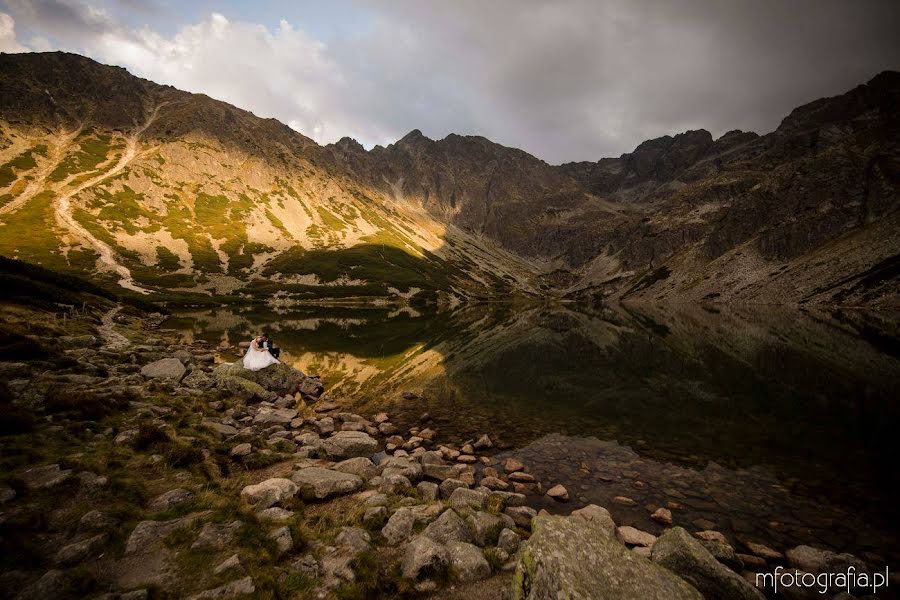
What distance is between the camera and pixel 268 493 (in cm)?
1120

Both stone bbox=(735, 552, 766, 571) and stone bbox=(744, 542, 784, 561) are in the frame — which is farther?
stone bbox=(744, 542, 784, 561)

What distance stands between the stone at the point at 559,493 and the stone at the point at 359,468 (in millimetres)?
7055

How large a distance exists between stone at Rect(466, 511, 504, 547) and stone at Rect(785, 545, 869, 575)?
8.91 m

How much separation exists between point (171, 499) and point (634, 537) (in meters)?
13.7

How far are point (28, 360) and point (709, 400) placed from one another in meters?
41.9

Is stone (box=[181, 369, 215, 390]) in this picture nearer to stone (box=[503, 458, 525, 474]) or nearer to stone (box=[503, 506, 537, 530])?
stone (box=[503, 458, 525, 474])

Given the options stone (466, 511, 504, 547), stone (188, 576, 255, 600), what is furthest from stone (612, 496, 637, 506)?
stone (188, 576, 255, 600)

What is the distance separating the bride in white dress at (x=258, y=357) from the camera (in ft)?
92.3

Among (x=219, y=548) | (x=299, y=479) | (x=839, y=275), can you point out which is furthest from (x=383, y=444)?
(x=839, y=275)

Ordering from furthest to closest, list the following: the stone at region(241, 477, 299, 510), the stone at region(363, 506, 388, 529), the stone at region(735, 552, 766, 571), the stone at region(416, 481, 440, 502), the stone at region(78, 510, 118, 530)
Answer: the stone at region(416, 481, 440, 502), the stone at region(735, 552, 766, 571), the stone at region(241, 477, 299, 510), the stone at region(363, 506, 388, 529), the stone at region(78, 510, 118, 530)

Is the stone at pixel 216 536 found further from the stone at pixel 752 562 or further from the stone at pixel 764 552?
the stone at pixel 764 552

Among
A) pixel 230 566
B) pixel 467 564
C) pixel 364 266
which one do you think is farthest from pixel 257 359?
pixel 364 266

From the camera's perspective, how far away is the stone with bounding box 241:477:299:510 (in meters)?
10.9

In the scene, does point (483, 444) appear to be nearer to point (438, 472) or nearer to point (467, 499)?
point (438, 472)
